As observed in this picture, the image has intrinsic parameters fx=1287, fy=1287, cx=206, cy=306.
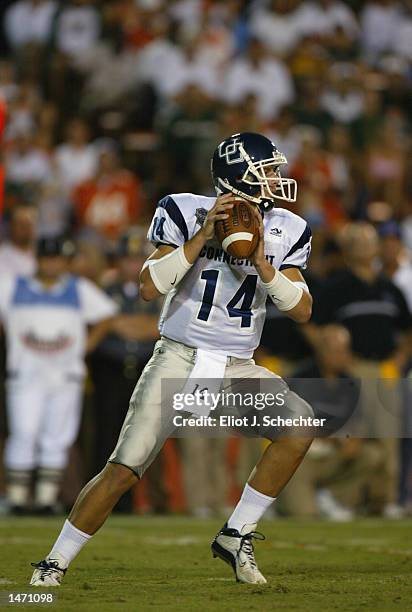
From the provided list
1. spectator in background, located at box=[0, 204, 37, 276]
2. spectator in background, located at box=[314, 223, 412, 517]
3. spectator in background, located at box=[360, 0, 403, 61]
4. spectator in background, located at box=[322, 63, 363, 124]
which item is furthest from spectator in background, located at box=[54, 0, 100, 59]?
spectator in background, located at box=[314, 223, 412, 517]

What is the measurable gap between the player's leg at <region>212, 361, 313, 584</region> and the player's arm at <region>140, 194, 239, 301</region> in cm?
49

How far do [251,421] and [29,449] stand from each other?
4.03 m

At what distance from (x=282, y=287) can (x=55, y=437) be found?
14.0 feet

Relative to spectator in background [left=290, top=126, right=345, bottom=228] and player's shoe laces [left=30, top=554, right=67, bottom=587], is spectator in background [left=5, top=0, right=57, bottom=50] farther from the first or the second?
player's shoe laces [left=30, top=554, right=67, bottom=587]

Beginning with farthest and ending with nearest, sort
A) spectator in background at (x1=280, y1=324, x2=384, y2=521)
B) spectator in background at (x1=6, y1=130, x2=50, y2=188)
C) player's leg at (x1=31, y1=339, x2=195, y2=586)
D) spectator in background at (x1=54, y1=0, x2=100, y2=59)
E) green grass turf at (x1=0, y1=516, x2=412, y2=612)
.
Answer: spectator in background at (x1=54, y1=0, x2=100, y2=59)
spectator in background at (x1=6, y1=130, x2=50, y2=188)
spectator in background at (x1=280, y1=324, x2=384, y2=521)
player's leg at (x1=31, y1=339, x2=195, y2=586)
green grass turf at (x1=0, y1=516, x2=412, y2=612)

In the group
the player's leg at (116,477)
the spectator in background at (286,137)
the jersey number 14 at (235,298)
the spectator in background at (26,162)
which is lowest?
the player's leg at (116,477)

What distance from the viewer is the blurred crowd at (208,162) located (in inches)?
365

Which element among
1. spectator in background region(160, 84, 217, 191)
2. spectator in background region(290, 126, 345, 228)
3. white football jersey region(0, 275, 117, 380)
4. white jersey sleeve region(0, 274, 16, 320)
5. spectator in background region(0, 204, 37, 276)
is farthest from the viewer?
spectator in background region(160, 84, 217, 191)

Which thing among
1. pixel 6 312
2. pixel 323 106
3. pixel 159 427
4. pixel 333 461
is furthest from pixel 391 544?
pixel 323 106

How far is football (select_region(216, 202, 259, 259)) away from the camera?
4.96 metres

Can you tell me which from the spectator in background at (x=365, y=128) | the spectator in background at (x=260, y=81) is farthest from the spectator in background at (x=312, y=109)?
the spectator in background at (x=365, y=128)

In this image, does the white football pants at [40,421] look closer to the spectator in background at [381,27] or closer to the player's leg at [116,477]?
the player's leg at [116,477]

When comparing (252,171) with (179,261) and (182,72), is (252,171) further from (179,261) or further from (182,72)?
(182,72)

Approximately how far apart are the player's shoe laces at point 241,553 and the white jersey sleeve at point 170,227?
1.20 m
